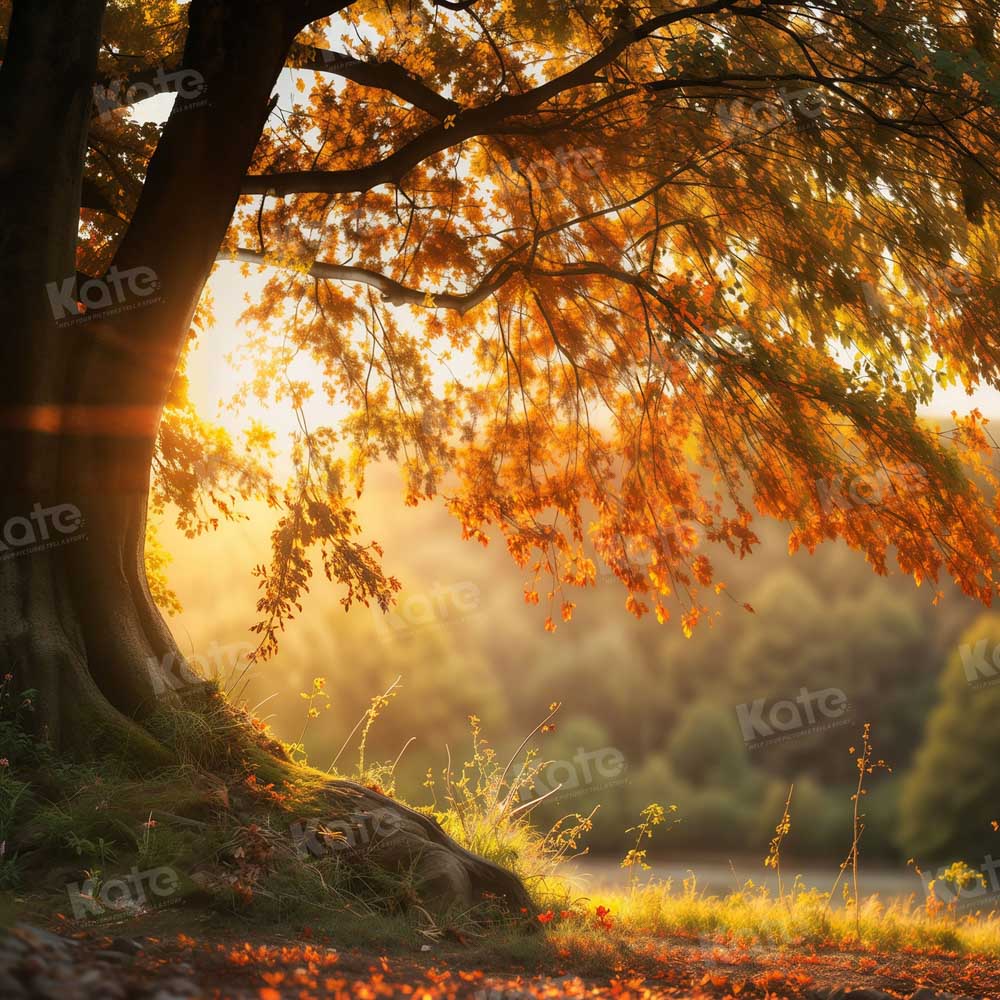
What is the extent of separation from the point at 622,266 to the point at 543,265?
3.19ft

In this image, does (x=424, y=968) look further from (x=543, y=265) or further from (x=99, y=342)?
(x=543, y=265)

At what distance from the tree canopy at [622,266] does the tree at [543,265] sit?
0.03 metres

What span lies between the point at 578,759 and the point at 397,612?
6.79 feet

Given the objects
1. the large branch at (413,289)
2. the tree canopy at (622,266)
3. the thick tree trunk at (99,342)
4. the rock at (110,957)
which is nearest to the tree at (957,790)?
the tree canopy at (622,266)

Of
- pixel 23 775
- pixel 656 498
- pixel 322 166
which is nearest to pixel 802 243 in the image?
pixel 656 498

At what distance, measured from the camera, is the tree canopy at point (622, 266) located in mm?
5992

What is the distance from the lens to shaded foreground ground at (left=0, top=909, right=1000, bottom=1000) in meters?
2.47

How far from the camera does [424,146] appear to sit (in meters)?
6.56

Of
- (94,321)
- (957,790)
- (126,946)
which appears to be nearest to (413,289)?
(94,321)

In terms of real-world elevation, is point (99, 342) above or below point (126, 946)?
above

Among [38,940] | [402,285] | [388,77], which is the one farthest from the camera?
[402,285]

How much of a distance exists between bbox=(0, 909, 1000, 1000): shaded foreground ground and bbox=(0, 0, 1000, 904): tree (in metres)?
1.95

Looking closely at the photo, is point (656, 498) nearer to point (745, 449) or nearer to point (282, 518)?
point (745, 449)

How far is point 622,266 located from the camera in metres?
7.87
